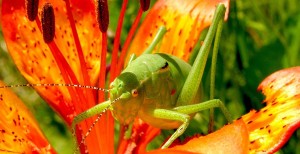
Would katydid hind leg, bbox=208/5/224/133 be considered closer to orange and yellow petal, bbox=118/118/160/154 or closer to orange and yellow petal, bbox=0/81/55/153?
orange and yellow petal, bbox=118/118/160/154

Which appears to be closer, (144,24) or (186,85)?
(186,85)

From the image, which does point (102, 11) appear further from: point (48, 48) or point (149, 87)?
point (48, 48)

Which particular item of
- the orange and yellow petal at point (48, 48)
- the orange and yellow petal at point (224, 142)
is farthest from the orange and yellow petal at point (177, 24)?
the orange and yellow petal at point (224, 142)

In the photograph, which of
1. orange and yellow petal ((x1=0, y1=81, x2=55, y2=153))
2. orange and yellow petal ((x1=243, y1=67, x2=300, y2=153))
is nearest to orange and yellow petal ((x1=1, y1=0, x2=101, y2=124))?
orange and yellow petal ((x1=0, y1=81, x2=55, y2=153))

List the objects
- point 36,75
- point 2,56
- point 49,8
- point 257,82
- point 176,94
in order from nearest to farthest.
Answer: point 49,8 < point 176,94 < point 36,75 < point 257,82 < point 2,56

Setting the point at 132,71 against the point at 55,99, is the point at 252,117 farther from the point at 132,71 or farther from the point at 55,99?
the point at 55,99

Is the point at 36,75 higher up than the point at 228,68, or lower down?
higher up

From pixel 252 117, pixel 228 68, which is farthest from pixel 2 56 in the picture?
pixel 252 117
